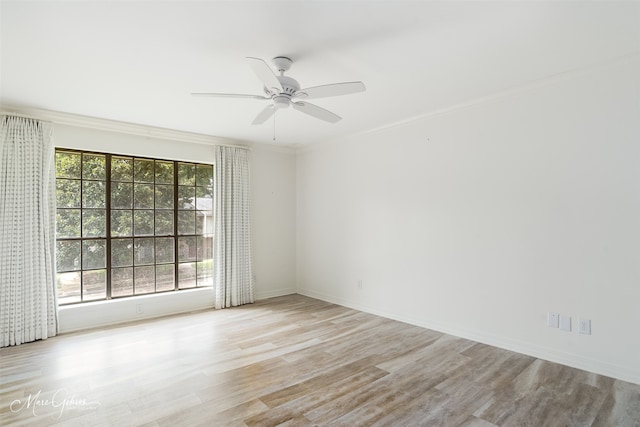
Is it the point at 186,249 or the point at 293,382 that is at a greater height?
the point at 186,249

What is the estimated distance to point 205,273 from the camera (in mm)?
5199

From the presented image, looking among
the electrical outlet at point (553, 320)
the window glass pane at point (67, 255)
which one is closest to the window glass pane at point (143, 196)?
the window glass pane at point (67, 255)

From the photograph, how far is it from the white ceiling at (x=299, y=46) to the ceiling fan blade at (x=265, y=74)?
12.1 inches

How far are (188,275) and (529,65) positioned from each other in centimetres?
490

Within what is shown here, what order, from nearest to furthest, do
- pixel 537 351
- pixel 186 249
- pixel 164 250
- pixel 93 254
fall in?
pixel 537 351 < pixel 93 254 < pixel 164 250 < pixel 186 249

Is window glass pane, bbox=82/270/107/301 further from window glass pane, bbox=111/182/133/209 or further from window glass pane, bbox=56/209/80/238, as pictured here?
window glass pane, bbox=111/182/133/209

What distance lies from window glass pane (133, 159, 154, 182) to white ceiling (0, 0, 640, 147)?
1.08 m

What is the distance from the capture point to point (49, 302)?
12.6 ft

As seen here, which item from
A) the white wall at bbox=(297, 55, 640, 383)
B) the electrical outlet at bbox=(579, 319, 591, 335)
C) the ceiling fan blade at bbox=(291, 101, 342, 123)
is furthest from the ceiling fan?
the electrical outlet at bbox=(579, 319, 591, 335)

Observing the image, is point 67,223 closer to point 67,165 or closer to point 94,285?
point 67,165

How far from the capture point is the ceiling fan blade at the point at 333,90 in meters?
2.37

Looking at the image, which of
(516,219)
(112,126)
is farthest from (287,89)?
(112,126)

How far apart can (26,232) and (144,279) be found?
56.5 inches

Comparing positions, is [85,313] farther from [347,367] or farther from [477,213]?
[477,213]
